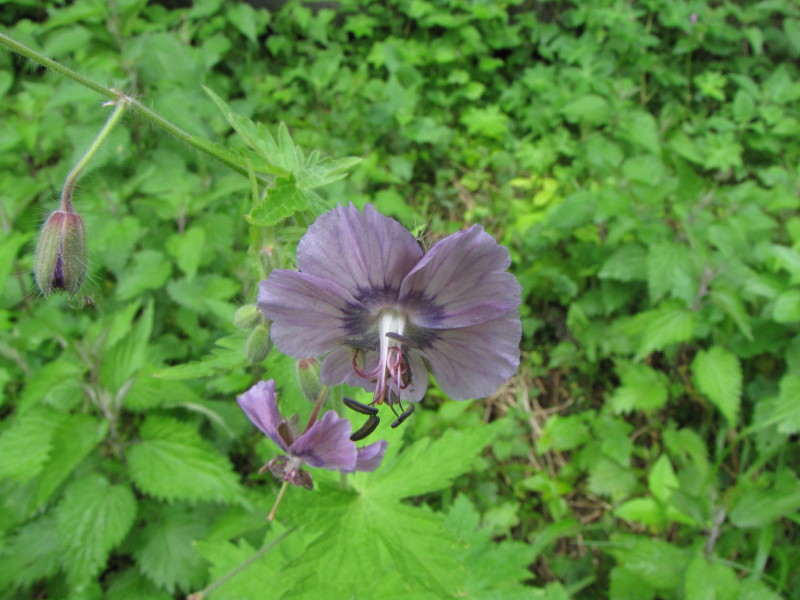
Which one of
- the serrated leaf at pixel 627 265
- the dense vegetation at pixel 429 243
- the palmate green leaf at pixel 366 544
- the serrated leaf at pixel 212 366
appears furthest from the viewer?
the serrated leaf at pixel 627 265

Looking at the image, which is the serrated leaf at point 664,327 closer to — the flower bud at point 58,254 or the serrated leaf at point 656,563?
the serrated leaf at point 656,563

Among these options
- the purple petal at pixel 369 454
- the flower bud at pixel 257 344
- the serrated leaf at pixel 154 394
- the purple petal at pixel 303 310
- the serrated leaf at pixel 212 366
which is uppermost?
the purple petal at pixel 303 310

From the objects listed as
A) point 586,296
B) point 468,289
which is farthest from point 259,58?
point 468,289

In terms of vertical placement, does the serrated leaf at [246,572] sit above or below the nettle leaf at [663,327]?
below

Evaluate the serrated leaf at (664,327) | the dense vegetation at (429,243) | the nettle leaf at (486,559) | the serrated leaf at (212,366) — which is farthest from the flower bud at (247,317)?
the serrated leaf at (664,327)

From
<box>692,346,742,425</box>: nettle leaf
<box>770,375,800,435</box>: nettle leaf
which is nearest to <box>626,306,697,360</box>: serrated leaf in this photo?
<box>692,346,742,425</box>: nettle leaf

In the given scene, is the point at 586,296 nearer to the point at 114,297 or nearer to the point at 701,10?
the point at 114,297
